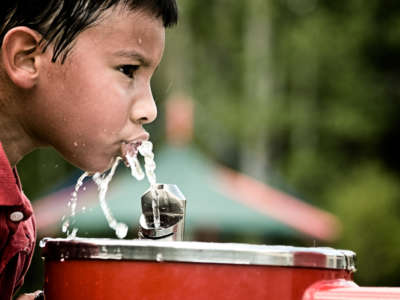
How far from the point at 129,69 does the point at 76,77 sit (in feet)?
0.24

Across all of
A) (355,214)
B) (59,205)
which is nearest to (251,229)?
(59,205)

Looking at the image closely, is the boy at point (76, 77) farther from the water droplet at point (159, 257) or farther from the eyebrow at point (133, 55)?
the water droplet at point (159, 257)

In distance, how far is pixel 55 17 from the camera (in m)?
1.24

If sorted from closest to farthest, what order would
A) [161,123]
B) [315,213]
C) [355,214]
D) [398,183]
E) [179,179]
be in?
[179,179] → [315,213] → [355,214] → [161,123] → [398,183]

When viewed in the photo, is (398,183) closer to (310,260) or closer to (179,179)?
(179,179)

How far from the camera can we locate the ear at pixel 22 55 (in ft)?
4.10

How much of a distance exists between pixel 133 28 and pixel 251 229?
5.83 metres

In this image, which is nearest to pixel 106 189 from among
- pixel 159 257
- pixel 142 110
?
pixel 142 110

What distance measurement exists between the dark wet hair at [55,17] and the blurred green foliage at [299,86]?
10522mm

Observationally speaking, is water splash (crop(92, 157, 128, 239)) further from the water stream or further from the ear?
the ear

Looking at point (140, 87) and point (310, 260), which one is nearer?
point (310, 260)

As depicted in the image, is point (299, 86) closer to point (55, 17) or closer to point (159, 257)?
point (55, 17)

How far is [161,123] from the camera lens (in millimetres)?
11617

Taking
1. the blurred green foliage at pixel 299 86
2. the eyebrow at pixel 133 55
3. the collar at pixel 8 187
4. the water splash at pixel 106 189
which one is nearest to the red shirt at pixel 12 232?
the collar at pixel 8 187
